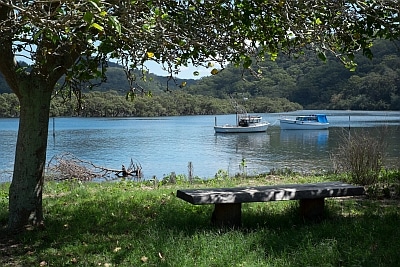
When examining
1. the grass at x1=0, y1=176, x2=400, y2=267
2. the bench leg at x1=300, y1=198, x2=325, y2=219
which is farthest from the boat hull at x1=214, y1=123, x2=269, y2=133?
the bench leg at x1=300, y1=198, x2=325, y2=219

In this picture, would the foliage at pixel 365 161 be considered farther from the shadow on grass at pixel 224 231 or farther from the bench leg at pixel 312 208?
the bench leg at pixel 312 208

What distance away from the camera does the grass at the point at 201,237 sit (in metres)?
4.49

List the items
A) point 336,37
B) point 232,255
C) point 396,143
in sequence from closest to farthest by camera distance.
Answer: point 232,255 → point 336,37 → point 396,143

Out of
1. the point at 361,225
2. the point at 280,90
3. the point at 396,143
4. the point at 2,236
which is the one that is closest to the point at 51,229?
the point at 2,236

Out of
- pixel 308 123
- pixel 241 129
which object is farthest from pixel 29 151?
pixel 308 123

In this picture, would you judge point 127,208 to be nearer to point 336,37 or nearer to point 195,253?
point 195,253

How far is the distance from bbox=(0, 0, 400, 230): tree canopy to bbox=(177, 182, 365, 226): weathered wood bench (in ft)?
4.79

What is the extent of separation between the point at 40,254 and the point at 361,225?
3645 millimetres

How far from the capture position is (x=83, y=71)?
481 centimetres

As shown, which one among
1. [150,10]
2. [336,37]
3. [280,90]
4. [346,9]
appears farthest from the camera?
[280,90]

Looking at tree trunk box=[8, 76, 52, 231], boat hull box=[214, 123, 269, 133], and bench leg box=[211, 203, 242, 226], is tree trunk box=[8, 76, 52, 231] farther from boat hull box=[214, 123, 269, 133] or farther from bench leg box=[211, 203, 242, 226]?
boat hull box=[214, 123, 269, 133]

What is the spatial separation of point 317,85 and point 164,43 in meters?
102

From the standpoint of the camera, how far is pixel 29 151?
5719 millimetres

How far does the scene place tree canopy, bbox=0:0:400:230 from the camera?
4973mm
